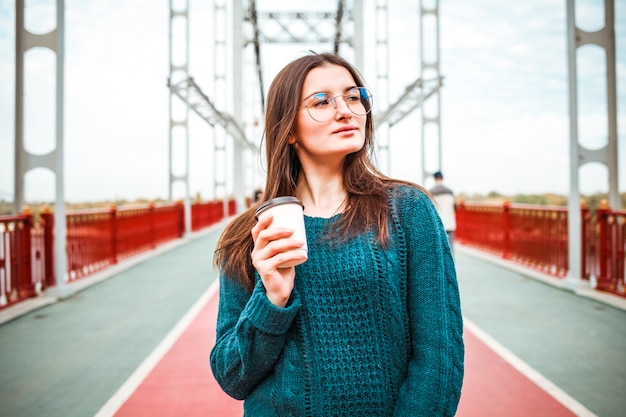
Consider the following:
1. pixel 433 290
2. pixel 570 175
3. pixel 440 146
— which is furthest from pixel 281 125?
pixel 440 146

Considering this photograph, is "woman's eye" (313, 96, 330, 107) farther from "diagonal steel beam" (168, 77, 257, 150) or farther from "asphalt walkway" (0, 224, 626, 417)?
"diagonal steel beam" (168, 77, 257, 150)

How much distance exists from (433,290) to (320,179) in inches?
15.6

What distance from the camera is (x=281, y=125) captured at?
43.7 inches

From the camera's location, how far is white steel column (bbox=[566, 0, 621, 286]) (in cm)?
555

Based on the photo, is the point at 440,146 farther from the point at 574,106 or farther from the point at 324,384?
the point at 324,384

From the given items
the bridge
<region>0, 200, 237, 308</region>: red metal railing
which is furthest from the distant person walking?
<region>0, 200, 237, 308</region>: red metal railing

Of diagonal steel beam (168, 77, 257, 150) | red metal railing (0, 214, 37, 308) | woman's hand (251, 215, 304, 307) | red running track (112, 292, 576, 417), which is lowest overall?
red running track (112, 292, 576, 417)

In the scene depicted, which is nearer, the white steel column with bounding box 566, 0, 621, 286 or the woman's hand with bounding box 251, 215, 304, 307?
the woman's hand with bounding box 251, 215, 304, 307

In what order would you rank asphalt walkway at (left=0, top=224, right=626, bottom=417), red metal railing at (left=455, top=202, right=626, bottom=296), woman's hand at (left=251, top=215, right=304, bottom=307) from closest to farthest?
woman's hand at (left=251, top=215, right=304, bottom=307) → asphalt walkway at (left=0, top=224, right=626, bottom=417) → red metal railing at (left=455, top=202, right=626, bottom=296)

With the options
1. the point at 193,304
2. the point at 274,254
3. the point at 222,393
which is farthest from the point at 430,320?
the point at 193,304

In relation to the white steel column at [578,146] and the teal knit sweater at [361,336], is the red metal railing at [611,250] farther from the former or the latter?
the teal knit sweater at [361,336]

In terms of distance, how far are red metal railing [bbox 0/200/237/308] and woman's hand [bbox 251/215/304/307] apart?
4.77m

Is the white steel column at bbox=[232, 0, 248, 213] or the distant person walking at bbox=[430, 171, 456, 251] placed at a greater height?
the white steel column at bbox=[232, 0, 248, 213]

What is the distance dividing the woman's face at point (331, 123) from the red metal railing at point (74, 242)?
4.71 meters
